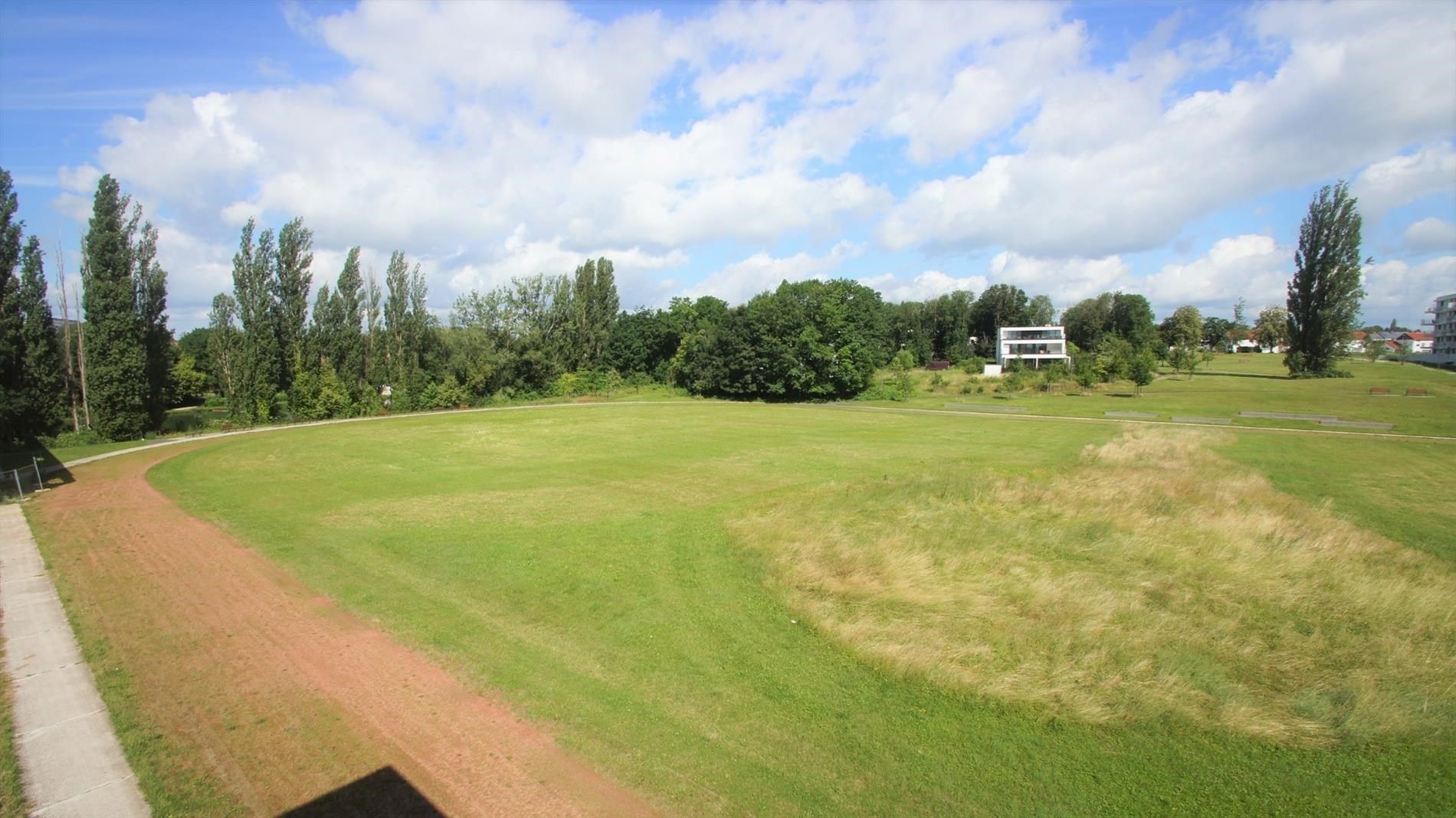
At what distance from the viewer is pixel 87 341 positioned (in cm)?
3691

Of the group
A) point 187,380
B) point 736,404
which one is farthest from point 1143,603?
point 187,380

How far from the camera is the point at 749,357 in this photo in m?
64.8

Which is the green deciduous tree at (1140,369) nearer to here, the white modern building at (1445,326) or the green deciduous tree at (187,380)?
the green deciduous tree at (187,380)

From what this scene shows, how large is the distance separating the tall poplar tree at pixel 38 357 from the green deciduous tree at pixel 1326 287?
368 ft

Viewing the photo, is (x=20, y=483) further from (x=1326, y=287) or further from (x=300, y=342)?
(x=1326, y=287)

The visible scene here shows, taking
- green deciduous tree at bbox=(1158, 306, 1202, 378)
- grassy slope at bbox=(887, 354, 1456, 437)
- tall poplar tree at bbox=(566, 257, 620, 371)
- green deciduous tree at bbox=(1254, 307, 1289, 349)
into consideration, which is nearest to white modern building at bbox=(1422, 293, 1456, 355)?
green deciduous tree at bbox=(1254, 307, 1289, 349)

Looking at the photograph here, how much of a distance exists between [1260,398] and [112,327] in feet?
262

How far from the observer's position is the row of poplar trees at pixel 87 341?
3534cm

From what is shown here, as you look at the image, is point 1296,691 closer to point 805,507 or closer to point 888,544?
point 888,544

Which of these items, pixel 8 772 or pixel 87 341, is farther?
pixel 87 341

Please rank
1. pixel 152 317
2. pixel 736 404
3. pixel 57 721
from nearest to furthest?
1. pixel 57 721
2. pixel 152 317
3. pixel 736 404

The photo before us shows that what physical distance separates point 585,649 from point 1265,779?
838 cm

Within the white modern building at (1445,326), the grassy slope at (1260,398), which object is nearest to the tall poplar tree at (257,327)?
the grassy slope at (1260,398)

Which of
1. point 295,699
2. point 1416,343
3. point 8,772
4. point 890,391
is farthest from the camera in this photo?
point 1416,343
